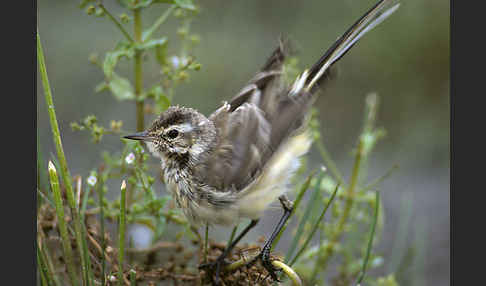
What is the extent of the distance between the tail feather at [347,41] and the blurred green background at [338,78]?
98.6 inches

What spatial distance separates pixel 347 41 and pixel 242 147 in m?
0.72

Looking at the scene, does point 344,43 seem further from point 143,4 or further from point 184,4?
point 143,4

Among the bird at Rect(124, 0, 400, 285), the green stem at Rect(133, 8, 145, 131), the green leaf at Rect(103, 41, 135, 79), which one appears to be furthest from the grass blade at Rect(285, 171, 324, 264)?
the green leaf at Rect(103, 41, 135, 79)

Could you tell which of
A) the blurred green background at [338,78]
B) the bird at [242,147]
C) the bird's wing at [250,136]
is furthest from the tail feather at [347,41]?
the blurred green background at [338,78]

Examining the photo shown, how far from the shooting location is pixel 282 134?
9.07ft

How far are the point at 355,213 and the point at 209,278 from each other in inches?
42.9

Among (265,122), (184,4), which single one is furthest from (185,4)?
(265,122)

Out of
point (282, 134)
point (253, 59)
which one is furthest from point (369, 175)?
point (282, 134)

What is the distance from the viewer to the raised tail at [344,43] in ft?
8.98

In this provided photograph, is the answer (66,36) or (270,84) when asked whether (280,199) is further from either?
(66,36)

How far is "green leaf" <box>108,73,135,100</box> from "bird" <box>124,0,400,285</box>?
0.72 feet

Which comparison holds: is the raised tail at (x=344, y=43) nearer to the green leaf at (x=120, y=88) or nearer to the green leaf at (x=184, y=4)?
the green leaf at (x=184, y=4)

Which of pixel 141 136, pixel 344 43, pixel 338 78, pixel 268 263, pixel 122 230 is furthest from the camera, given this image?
pixel 338 78

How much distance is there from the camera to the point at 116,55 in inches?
103
